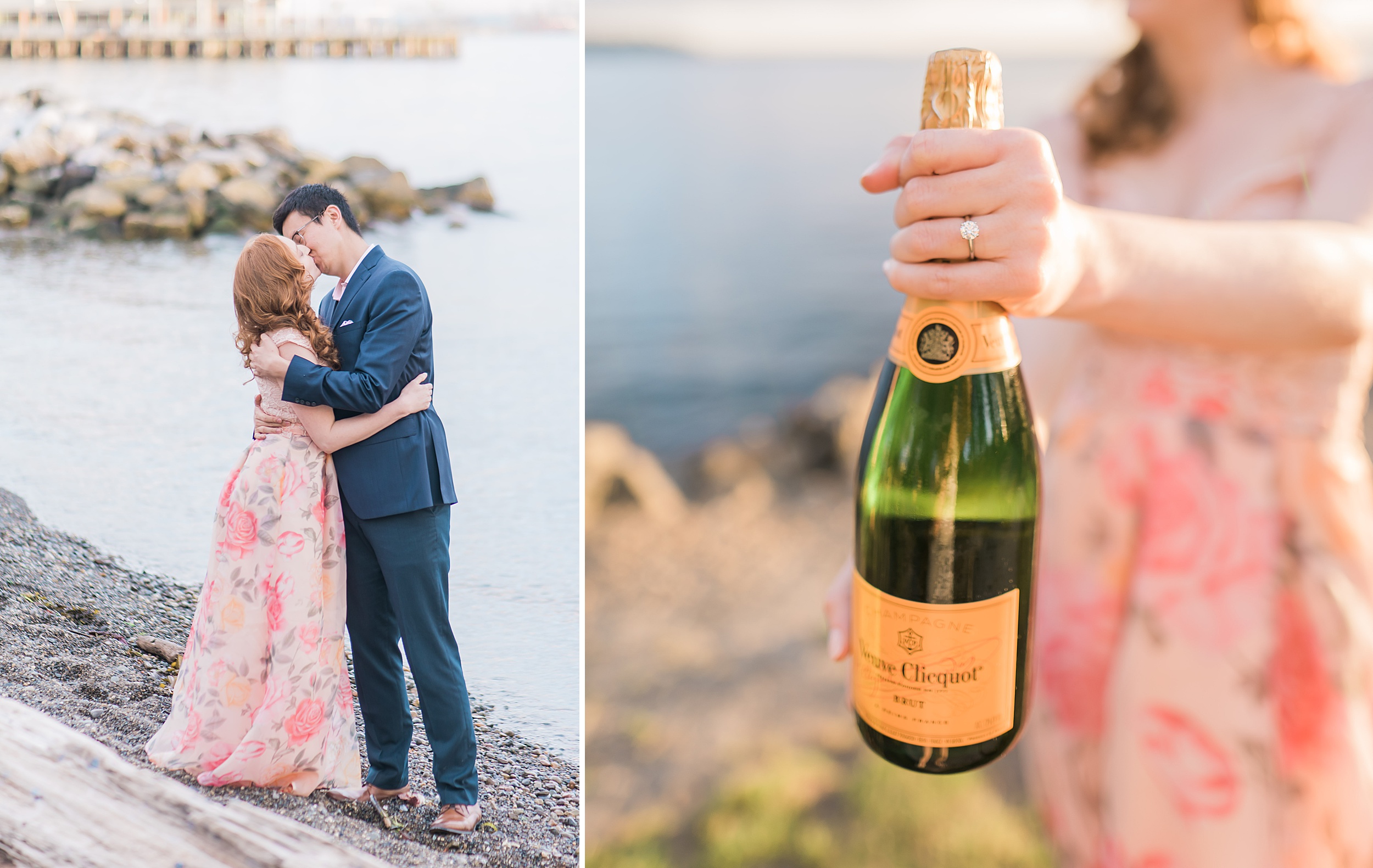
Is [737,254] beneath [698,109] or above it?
beneath

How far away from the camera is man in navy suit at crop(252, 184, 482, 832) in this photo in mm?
1140

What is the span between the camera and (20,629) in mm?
1321

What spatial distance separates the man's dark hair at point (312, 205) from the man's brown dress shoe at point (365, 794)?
2.65ft

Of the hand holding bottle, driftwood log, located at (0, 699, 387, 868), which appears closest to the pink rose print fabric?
the hand holding bottle

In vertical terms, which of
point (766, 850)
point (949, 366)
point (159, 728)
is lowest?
point (766, 850)

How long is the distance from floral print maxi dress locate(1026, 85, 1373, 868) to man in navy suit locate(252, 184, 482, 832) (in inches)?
32.1

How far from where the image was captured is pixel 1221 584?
75 cm

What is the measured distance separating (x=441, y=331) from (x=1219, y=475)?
980 mm

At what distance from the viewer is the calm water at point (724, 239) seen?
5.50 ft

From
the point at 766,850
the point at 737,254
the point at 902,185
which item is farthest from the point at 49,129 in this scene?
the point at 766,850

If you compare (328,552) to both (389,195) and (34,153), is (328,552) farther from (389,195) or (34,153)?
(34,153)

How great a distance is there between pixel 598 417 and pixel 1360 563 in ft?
4.57

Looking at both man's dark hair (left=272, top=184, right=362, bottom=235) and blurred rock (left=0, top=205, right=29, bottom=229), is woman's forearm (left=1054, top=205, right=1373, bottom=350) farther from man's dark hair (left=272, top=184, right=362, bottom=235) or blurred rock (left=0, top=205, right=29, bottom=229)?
blurred rock (left=0, top=205, right=29, bottom=229)

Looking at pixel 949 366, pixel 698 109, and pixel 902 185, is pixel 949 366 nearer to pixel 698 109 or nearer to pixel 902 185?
pixel 902 185
